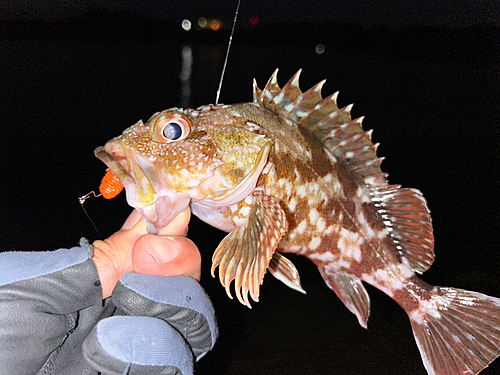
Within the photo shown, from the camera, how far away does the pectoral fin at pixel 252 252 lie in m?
1.08

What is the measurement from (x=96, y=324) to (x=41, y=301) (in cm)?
21

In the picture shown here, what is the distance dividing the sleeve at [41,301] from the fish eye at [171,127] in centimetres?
46

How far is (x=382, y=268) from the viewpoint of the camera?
146cm

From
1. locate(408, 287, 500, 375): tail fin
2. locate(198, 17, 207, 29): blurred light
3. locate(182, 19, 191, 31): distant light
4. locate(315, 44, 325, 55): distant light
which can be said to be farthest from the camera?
locate(315, 44, 325, 55): distant light

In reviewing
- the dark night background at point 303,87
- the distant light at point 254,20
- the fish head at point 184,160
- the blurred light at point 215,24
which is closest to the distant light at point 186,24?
the dark night background at point 303,87

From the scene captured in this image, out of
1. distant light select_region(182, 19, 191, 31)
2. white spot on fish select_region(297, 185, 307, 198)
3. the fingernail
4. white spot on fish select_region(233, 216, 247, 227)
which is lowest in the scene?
the fingernail

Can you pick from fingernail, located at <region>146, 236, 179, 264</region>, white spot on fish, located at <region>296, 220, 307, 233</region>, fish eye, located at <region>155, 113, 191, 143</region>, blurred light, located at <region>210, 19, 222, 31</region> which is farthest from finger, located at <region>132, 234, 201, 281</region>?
blurred light, located at <region>210, 19, 222, 31</region>

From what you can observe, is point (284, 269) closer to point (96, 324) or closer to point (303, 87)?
point (96, 324)

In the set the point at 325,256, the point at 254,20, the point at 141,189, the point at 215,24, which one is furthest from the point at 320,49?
the point at 141,189

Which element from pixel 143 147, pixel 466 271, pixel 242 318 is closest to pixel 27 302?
pixel 143 147

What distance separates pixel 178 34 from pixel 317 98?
672 cm

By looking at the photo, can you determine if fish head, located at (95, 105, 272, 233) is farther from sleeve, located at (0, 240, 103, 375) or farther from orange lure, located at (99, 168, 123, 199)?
sleeve, located at (0, 240, 103, 375)

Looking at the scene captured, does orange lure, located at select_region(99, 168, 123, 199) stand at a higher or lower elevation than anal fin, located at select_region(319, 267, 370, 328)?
higher

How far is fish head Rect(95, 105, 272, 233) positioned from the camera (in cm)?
103
